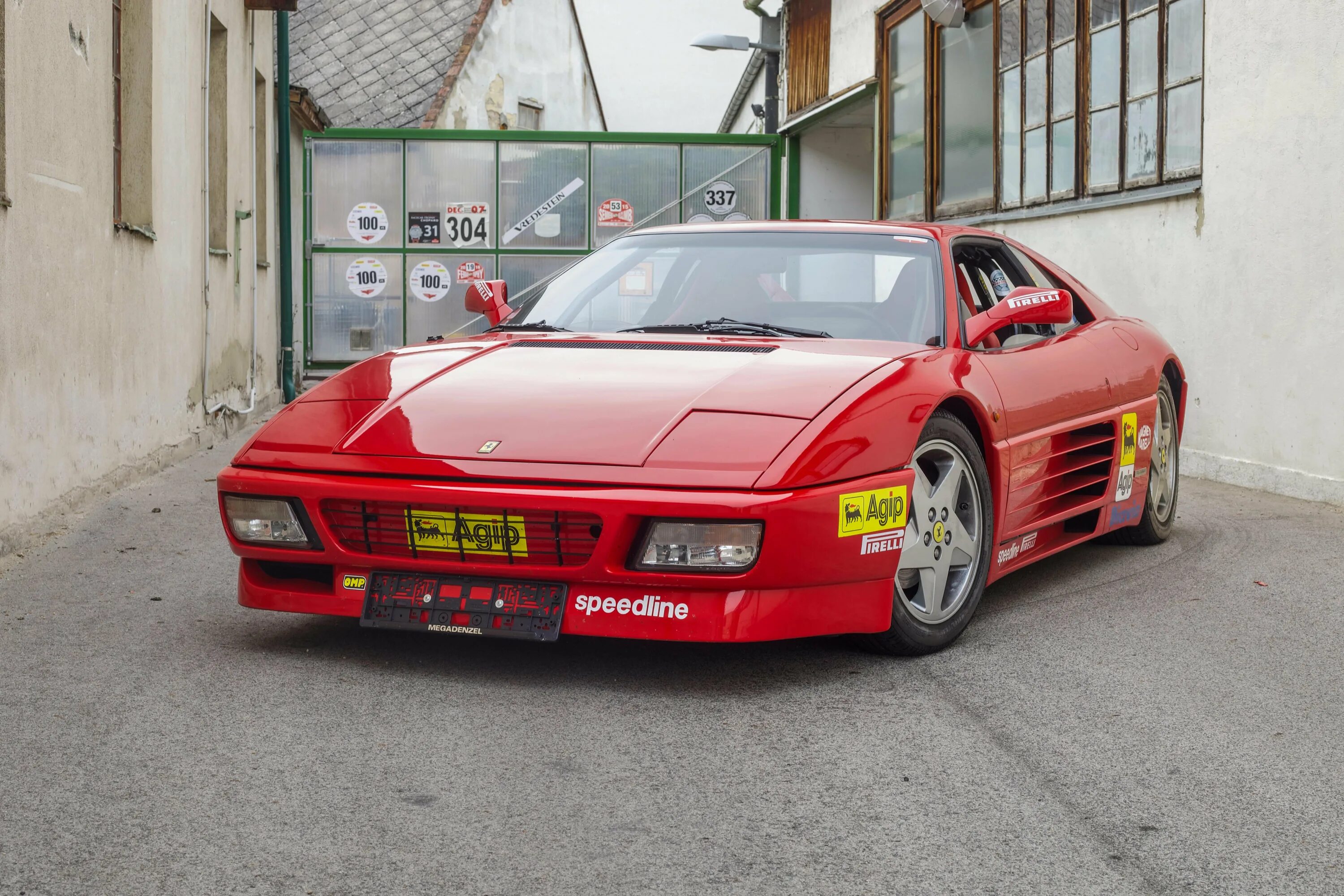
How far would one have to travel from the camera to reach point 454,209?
731 inches

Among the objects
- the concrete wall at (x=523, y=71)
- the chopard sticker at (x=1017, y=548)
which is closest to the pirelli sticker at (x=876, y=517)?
the chopard sticker at (x=1017, y=548)

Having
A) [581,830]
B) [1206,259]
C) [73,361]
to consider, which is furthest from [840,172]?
[581,830]

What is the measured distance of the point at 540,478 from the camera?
11.4 ft

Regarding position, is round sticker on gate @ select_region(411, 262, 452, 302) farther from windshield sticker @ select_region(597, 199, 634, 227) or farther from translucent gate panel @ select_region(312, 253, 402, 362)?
windshield sticker @ select_region(597, 199, 634, 227)

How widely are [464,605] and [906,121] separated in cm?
1226

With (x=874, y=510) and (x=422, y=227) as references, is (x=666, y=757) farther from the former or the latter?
(x=422, y=227)

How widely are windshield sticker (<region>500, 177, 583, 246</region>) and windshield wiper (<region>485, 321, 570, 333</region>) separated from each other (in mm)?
14021

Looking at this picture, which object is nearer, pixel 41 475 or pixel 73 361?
pixel 41 475

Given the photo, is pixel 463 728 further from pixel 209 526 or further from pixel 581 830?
pixel 209 526

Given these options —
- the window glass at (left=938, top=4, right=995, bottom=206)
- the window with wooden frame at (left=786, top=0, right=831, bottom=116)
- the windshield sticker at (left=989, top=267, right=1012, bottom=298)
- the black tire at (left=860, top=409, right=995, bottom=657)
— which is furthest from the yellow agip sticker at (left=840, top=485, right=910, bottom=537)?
the window with wooden frame at (left=786, top=0, right=831, bottom=116)

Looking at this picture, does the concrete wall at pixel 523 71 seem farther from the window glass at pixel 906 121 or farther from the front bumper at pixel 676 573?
the front bumper at pixel 676 573

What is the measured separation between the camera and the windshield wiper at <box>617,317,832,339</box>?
14.4 feet

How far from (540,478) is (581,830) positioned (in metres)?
1.07

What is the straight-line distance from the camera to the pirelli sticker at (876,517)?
354cm
